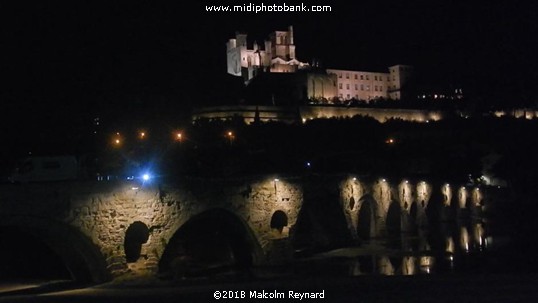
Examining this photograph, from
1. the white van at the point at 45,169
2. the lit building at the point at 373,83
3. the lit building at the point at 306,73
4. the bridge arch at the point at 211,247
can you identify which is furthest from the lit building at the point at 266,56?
the white van at the point at 45,169

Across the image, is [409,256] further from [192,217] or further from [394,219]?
[394,219]

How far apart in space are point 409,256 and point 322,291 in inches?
556

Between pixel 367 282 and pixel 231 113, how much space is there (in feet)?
178

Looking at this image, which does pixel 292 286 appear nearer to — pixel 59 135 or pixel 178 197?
pixel 178 197

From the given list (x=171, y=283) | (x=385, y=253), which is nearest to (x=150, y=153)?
(x=385, y=253)

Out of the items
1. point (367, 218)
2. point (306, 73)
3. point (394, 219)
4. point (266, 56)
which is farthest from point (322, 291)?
point (266, 56)

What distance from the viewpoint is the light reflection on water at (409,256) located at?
83.0ft

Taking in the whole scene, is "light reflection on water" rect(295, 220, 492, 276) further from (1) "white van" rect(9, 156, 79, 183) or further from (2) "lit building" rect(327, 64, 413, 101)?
(2) "lit building" rect(327, 64, 413, 101)

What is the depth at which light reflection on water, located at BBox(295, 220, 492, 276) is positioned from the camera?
25297 millimetres

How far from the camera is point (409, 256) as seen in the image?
29375 mm

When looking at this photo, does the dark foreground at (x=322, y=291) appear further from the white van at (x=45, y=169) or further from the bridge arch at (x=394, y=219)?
the bridge arch at (x=394, y=219)

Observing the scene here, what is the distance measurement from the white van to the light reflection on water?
995 centimetres

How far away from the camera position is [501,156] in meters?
66.3

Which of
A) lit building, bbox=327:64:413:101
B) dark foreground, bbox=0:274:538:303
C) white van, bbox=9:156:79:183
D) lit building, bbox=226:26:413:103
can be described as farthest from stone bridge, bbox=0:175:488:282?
lit building, bbox=327:64:413:101
